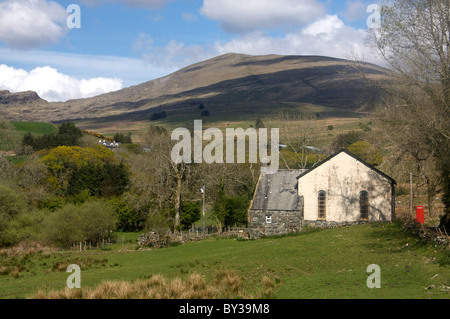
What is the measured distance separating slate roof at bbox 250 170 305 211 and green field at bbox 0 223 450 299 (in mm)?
7780

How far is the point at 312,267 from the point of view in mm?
21375

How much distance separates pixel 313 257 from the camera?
24.1m

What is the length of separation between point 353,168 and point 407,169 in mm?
4425

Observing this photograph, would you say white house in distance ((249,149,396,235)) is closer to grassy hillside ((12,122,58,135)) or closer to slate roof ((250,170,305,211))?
slate roof ((250,170,305,211))

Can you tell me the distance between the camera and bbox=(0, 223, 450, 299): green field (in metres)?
16.0

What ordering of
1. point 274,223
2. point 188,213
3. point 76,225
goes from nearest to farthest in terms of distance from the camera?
point 274,223, point 76,225, point 188,213

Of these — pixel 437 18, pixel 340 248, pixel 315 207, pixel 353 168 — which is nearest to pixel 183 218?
pixel 315 207

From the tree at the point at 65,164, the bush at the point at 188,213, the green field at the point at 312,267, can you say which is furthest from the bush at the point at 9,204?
A: the bush at the point at 188,213

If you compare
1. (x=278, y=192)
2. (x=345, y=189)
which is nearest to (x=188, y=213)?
(x=278, y=192)

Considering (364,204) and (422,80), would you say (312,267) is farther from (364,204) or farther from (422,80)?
(364,204)

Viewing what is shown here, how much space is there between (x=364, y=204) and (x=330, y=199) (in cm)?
291

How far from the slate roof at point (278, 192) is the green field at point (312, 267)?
778 centimetres

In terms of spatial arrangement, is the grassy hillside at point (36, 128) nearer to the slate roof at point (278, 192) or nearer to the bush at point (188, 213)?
the bush at point (188, 213)
